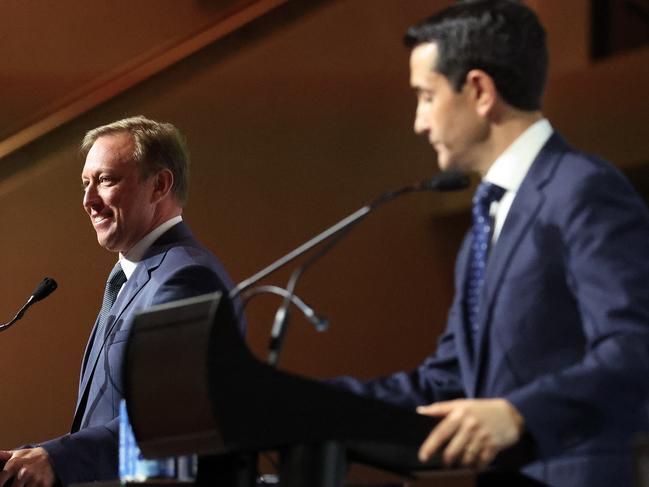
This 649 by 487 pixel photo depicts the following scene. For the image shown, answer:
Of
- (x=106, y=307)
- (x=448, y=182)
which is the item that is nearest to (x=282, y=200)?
(x=106, y=307)

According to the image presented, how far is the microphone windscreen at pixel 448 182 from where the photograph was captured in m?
1.79

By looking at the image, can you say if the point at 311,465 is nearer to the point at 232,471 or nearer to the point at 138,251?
the point at 232,471

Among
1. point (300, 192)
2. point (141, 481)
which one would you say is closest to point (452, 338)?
point (141, 481)

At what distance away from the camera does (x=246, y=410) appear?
143cm

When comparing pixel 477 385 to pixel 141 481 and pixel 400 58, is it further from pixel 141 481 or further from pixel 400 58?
pixel 400 58

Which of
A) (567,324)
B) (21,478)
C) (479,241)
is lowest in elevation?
(21,478)

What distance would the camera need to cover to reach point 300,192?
4.53 m

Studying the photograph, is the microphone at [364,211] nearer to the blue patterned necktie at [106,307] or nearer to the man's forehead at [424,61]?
the man's forehead at [424,61]

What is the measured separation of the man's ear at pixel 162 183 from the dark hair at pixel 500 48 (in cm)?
152

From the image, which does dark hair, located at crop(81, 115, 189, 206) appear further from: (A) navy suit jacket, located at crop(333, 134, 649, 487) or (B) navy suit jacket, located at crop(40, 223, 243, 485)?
(A) navy suit jacket, located at crop(333, 134, 649, 487)

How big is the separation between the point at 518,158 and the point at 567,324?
0.28 meters

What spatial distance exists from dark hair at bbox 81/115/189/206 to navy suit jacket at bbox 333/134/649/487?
157cm

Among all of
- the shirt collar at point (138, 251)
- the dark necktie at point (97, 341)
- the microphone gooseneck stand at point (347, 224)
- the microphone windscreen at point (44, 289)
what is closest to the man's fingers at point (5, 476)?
the dark necktie at point (97, 341)

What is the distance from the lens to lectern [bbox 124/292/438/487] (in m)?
1.43
